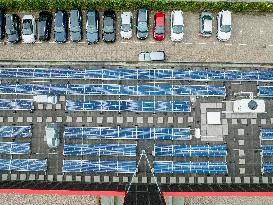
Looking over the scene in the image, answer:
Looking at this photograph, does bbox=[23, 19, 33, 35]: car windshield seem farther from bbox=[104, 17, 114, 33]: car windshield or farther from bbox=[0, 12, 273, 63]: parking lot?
bbox=[104, 17, 114, 33]: car windshield

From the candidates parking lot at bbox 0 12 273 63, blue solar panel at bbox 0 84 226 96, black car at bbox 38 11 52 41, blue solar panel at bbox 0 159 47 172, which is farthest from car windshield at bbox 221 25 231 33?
blue solar panel at bbox 0 159 47 172

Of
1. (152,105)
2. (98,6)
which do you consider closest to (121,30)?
(98,6)

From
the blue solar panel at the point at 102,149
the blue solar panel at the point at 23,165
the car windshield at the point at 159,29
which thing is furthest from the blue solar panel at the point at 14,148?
the car windshield at the point at 159,29

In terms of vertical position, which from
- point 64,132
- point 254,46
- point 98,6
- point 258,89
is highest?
point 98,6

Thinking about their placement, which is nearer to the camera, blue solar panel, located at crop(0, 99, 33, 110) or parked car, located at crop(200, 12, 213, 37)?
blue solar panel, located at crop(0, 99, 33, 110)

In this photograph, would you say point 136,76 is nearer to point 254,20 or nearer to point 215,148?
point 215,148

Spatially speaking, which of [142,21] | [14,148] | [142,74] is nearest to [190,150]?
[142,74]
